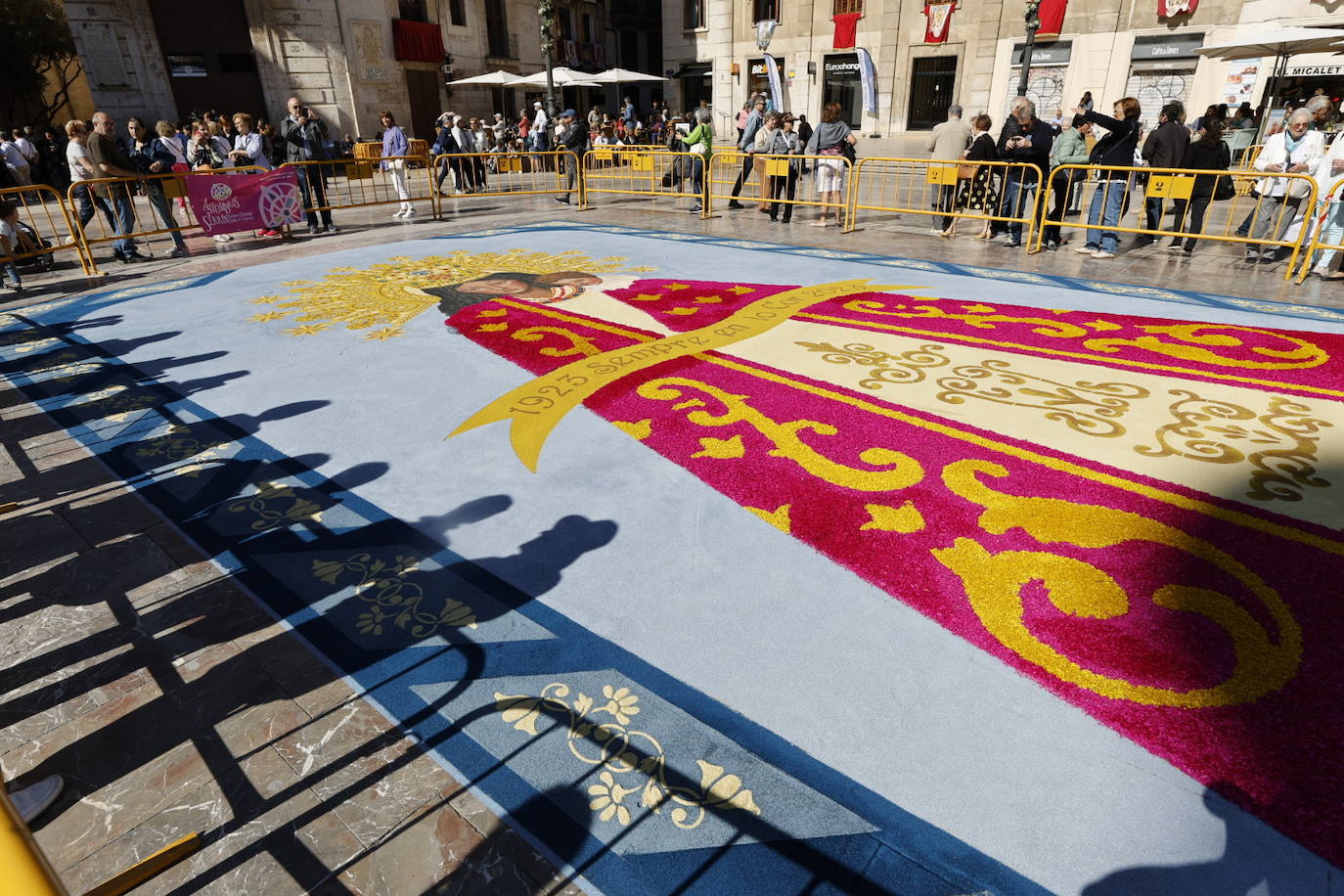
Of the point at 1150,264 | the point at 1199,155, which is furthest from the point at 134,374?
the point at 1199,155

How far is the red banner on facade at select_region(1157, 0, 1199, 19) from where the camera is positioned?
22.9 meters

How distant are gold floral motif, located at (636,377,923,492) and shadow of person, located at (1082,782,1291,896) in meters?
2.07

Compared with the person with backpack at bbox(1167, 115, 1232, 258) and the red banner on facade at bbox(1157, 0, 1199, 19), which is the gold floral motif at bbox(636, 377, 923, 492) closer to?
the person with backpack at bbox(1167, 115, 1232, 258)

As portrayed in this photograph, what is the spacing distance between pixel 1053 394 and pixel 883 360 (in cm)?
121

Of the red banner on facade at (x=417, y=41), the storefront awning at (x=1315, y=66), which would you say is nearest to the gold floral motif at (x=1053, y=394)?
the storefront awning at (x=1315, y=66)

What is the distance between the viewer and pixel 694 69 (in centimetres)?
3472

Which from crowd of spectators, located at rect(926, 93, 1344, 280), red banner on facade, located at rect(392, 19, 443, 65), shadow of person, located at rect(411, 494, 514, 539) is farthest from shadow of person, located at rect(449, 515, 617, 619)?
red banner on facade, located at rect(392, 19, 443, 65)

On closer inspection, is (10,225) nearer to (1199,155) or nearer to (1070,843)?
(1070,843)

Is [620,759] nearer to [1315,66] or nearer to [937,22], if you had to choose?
[1315,66]

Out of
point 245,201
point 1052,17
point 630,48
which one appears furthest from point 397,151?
point 630,48

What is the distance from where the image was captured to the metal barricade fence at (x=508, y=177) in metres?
14.0

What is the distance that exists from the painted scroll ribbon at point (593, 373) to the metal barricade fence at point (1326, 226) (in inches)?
204

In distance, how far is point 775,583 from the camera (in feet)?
10.3

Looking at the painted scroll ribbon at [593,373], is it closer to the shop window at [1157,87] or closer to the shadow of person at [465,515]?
the shadow of person at [465,515]
